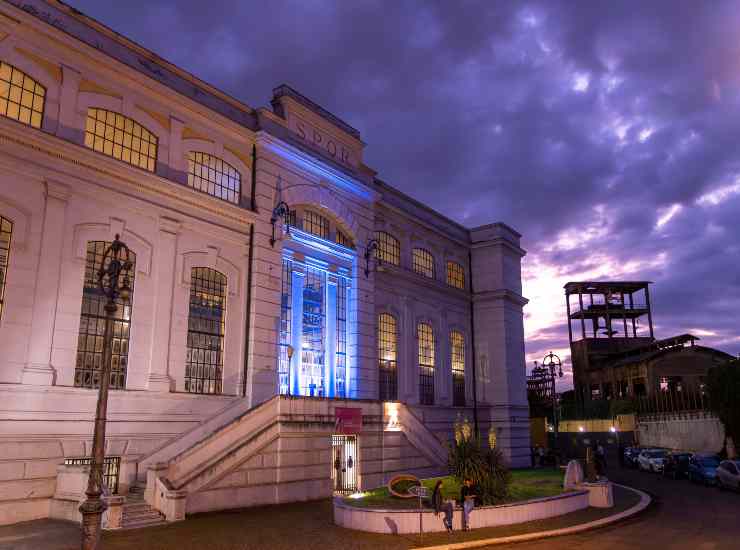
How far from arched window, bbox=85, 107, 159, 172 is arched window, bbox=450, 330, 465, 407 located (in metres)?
25.2

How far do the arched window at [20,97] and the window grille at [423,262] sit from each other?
2510cm

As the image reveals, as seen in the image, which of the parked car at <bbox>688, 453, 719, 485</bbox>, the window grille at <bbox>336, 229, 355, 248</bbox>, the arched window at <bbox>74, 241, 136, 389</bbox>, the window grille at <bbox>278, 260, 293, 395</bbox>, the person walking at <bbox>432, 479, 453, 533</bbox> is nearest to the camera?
the person walking at <bbox>432, 479, 453, 533</bbox>

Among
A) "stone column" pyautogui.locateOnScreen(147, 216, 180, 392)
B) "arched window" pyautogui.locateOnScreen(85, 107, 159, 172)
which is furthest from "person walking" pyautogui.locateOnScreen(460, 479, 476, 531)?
"arched window" pyautogui.locateOnScreen(85, 107, 159, 172)

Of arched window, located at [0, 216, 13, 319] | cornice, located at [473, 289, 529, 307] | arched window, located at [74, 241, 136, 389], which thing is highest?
cornice, located at [473, 289, 529, 307]

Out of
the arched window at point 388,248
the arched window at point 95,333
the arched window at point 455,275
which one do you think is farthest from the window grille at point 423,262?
the arched window at point 95,333

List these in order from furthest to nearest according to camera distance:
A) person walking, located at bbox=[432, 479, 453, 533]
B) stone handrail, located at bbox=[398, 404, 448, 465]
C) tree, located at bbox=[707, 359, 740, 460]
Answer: tree, located at bbox=[707, 359, 740, 460] < stone handrail, located at bbox=[398, 404, 448, 465] < person walking, located at bbox=[432, 479, 453, 533]

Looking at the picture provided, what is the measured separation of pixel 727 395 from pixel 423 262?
2191 centimetres

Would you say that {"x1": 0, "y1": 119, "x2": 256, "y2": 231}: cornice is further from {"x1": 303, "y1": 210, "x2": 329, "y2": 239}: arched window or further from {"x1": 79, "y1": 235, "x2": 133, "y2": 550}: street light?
{"x1": 79, "y1": 235, "x2": 133, "y2": 550}: street light

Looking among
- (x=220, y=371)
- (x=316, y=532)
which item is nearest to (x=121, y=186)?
(x=220, y=371)

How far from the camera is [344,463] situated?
89.8 ft

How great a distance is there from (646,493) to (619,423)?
4055 cm

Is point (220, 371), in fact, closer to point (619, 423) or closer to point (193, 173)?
point (193, 173)

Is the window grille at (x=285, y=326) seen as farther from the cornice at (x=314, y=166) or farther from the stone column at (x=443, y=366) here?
Result: the stone column at (x=443, y=366)

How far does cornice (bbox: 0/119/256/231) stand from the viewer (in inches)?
799
